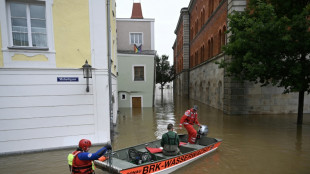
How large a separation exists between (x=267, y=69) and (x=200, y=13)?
1774cm

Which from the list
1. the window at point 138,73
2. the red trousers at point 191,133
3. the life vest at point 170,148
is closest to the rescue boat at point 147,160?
the life vest at point 170,148

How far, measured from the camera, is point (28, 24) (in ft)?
22.7

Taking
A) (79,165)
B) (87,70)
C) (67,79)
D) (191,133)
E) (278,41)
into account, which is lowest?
(191,133)

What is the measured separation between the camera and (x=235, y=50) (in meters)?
11.0

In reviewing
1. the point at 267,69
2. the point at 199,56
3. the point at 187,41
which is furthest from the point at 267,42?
the point at 187,41

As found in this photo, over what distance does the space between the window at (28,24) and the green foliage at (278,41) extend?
388 inches

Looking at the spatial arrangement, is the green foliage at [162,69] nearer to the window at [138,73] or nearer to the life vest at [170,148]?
the window at [138,73]

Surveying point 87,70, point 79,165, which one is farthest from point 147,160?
point 87,70

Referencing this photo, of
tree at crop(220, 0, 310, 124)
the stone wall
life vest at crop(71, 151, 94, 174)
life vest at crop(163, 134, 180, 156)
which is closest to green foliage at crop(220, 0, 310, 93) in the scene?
tree at crop(220, 0, 310, 124)

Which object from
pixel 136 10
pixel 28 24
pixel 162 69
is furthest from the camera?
pixel 162 69

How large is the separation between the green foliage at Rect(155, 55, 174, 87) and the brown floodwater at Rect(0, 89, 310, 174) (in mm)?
30860

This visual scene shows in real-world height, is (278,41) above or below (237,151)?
above

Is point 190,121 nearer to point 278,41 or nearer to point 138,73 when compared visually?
point 278,41

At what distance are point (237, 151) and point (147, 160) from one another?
4434 mm
